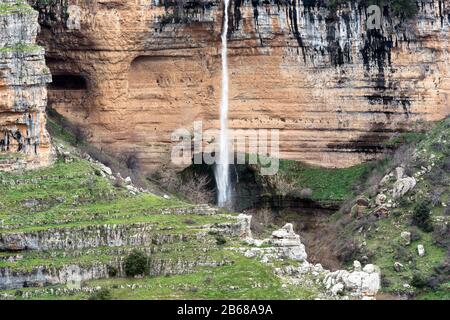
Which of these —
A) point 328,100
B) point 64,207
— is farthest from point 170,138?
point 64,207

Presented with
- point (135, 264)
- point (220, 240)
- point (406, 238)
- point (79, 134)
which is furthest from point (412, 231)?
point (79, 134)

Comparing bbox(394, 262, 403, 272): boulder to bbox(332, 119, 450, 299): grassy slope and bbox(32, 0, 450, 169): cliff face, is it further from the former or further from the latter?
bbox(32, 0, 450, 169): cliff face

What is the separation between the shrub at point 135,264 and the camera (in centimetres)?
7556

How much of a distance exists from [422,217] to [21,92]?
18.1 m

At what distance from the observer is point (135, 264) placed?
75.6m

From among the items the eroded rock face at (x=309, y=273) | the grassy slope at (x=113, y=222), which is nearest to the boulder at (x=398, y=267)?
the eroded rock face at (x=309, y=273)

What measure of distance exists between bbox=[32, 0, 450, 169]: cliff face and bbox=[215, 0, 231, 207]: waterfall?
304 mm

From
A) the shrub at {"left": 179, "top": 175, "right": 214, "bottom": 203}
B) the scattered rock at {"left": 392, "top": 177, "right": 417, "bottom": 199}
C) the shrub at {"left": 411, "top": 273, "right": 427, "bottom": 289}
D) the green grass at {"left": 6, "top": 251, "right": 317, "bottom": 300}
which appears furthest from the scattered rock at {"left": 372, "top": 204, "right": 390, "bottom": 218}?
the green grass at {"left": 6, "top": 251, "right": 317, "bottom": 300}

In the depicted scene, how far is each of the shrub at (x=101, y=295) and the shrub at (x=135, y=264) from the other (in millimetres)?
1778

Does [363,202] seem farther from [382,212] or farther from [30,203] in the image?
[30,203]

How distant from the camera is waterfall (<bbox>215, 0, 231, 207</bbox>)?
95.9 metres

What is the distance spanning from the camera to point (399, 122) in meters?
96.5

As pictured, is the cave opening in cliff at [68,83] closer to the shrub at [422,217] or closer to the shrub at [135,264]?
the shrub at [422,217]

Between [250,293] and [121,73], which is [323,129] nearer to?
[121,73]
